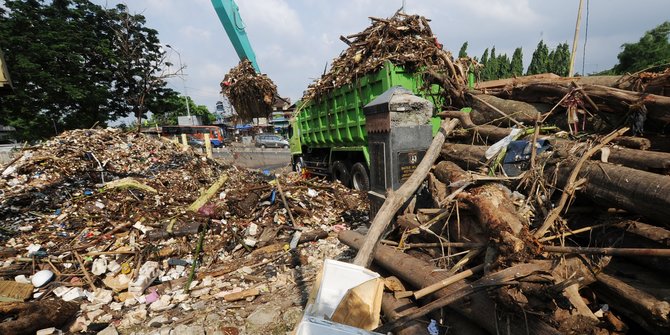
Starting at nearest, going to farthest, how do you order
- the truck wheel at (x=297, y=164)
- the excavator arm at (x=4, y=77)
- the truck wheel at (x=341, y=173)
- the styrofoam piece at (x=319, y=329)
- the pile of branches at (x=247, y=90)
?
the styrofoam piece at (x=319, y=329), the excavator arm at (x=4, y=77), the truck wheel at (x=341, y=173), the pile of branches at (x=247, y=90), the truck wheel at (x=297, y=164)

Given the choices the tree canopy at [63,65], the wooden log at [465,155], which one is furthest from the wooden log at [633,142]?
the tree canopy at [63,65]

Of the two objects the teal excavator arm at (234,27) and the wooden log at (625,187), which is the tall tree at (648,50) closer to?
the teal excavator arm at (234,27)

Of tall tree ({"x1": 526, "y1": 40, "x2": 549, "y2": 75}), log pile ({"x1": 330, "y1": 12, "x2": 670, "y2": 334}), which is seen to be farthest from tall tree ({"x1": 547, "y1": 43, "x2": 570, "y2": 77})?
log pile ({"x1": 330, "y1": 12, "x2": 670, "y2": 334})

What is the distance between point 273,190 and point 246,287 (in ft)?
8.90

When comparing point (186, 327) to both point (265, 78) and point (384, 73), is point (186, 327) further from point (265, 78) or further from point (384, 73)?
point (265, 78)

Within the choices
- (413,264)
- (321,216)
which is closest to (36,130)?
(321,216)

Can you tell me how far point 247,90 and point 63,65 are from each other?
1971 centimetres

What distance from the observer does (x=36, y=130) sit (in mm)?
20781

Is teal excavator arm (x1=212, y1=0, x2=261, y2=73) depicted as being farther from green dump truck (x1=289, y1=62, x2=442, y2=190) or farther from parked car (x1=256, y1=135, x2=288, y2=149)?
parked car (x1=256, y1=135, x2=288, y2=149)

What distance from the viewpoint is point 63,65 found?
20.5m

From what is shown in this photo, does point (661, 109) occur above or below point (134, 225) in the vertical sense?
above

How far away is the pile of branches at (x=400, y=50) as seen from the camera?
5.71m

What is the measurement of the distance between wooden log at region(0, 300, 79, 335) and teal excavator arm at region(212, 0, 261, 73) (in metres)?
10.2

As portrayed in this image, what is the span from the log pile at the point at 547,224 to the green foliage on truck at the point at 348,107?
2103 millimetres
